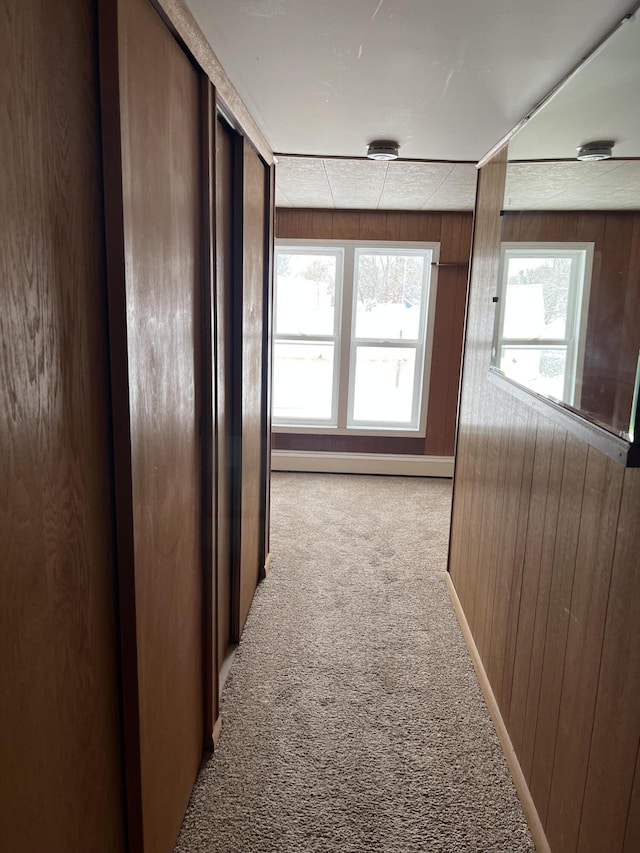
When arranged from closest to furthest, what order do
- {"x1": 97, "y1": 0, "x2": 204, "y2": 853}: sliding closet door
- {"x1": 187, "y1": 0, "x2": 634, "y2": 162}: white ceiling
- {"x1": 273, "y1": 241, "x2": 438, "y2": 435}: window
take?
1. {"x1": 97, "y1": 0, "x2": 204, "y2": 853}: sliding closet door
2. {"x1": 187, "y1": 0, "x2": 634, "y2": 162}: white ceiling
3. {"x1": 273, "y1": 241, "x2": 438, "y2": 435}: window

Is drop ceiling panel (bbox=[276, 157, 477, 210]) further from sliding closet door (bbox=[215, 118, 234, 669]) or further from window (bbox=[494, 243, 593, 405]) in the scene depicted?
window (bbox=[494, 243, 593, 405])

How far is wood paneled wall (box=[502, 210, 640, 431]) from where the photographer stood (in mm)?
1208

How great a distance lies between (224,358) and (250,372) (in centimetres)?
35

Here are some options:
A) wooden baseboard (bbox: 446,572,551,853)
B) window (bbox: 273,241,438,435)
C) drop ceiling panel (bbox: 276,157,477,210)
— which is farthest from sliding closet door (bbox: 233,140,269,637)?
window (bbox: 273,241,438,435)

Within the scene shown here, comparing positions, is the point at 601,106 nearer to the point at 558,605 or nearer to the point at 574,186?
the point at 574,186

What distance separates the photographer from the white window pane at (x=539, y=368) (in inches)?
62.9

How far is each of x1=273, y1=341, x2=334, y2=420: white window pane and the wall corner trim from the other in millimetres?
363

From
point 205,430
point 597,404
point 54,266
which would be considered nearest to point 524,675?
point 597,404

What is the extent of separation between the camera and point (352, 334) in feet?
16.4

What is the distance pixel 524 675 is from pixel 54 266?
5.80 ft

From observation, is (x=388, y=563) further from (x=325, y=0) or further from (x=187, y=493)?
(x=325, y=0)

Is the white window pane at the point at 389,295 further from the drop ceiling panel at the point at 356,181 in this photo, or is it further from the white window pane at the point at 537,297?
the white window pane at the point at 537,297

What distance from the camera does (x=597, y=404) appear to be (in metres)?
1.35

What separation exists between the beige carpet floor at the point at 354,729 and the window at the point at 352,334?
1.93 m
